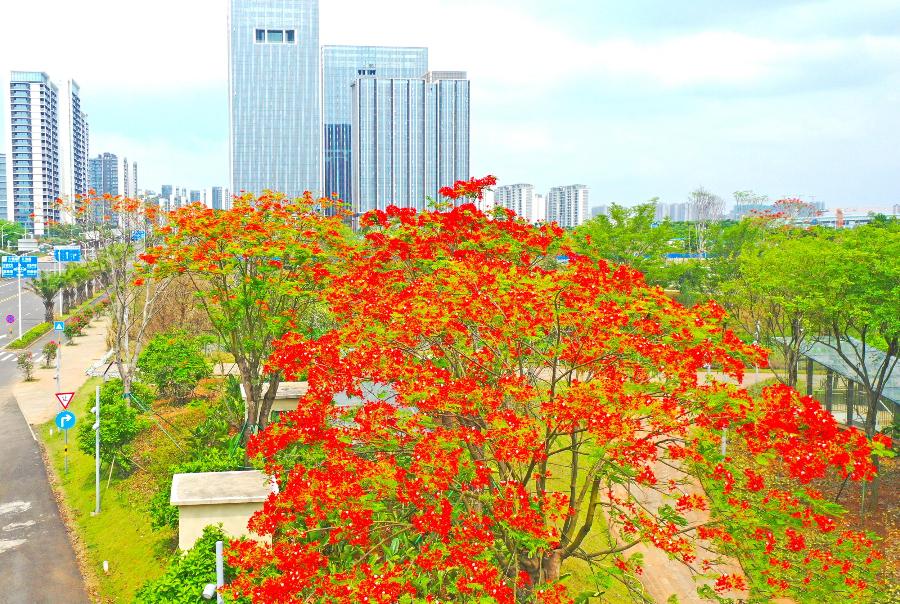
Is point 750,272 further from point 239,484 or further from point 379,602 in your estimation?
point 379,602

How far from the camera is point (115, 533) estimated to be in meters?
13.4

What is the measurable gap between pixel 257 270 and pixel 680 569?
9.81 meters

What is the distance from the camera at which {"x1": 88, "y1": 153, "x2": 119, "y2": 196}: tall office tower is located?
6009 inches

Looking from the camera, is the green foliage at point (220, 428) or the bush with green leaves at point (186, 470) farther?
the green foliage at point (220, 428)

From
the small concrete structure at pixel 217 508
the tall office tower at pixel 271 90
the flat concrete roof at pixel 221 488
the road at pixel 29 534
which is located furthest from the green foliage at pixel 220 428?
the tall office tower at pixel 271 90

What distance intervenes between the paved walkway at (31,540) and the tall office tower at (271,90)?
96172 mm

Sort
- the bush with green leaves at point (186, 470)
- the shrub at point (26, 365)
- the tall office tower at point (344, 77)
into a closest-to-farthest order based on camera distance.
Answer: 1. the bush with green leaves at point (186, 470)
2. the shrub at point (26, 365)
3. the tall office tower at point (344, 77)

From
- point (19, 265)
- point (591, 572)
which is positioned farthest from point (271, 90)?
point (591, 572)

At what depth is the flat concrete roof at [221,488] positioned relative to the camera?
32.6 ft

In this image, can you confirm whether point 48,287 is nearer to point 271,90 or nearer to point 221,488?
point 221,488

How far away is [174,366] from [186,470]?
897cm

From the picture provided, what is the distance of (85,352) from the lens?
3431cm

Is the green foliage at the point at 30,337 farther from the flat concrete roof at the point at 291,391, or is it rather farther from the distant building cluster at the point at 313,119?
the distant building cluster at the point at 313,119

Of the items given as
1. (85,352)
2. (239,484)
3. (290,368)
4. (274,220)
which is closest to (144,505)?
(239,484)
